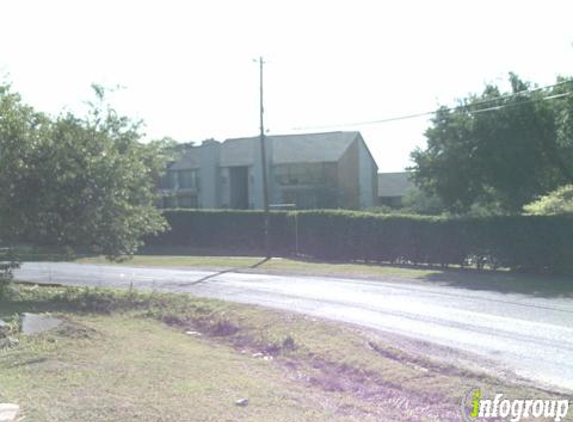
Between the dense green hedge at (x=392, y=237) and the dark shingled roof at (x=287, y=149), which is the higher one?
the dark shingled roof at (x=287, y=149)

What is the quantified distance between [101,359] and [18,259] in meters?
8.68

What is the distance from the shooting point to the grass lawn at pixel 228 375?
5879mm

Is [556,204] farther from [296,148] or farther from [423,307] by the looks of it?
[296,148]

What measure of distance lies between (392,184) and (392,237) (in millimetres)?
48560

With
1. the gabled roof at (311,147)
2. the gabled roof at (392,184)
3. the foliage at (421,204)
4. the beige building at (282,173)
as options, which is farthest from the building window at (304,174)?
the gabled roof at (392,184)

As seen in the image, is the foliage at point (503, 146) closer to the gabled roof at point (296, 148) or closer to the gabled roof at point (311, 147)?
the gabled roof at point (311, 147)

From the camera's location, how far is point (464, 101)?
29891 mm

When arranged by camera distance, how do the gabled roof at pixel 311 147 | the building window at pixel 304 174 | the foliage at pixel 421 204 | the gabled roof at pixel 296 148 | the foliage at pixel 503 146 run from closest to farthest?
the foliage at pixel 503 146 < the foliage at pixel 421 204 < the building window at pixel 304 174 < the gabled roof at pixel 311 147 < the gabled roof at pixel 296 148

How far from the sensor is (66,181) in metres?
13.6

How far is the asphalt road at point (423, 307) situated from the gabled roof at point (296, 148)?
Answer: 1504 inches

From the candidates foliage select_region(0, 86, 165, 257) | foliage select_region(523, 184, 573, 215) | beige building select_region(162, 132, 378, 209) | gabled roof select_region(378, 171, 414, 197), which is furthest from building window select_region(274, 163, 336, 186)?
foliage select_region(0, 86, 165, 257)

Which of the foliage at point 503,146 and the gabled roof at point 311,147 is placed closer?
the foliage at point 503,146

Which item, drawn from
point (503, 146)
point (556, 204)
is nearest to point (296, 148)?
point (503, 146)

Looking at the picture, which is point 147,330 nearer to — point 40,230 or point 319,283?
point 40,230
